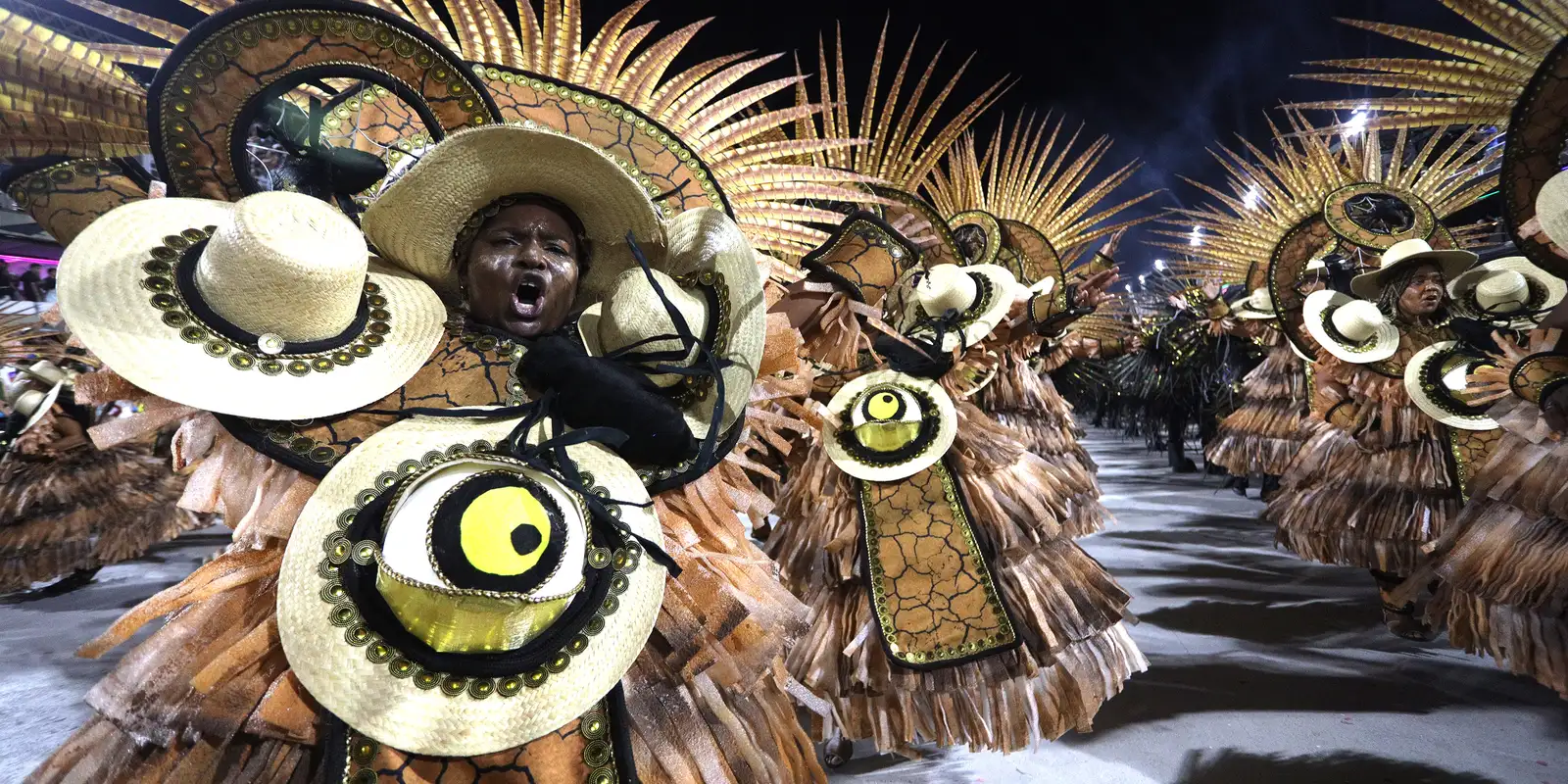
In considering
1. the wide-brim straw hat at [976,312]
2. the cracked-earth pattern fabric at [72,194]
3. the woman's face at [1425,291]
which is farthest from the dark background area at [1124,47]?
the cracked-earth pattern fabric at [72,194]

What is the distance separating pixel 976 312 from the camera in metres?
2.85

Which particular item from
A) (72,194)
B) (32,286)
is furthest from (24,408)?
(72,194)

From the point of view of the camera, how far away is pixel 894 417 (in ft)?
8.11

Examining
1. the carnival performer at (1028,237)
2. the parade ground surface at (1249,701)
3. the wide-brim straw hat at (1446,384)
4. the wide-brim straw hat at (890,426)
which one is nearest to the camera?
the parade ground surface at (1249,701)

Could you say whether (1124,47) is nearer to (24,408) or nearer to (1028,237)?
(1028,237)

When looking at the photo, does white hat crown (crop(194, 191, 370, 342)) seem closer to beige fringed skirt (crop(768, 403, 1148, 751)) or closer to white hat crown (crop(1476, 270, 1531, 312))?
beige fringed skirt (crop(768, 403, 1148, 751))

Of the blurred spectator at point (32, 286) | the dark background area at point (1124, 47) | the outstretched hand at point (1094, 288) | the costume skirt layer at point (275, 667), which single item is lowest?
the blurred spectator at point (32, 286)

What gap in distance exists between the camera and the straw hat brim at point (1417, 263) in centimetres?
343

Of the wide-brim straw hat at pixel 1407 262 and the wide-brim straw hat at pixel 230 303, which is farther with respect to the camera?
the wide-brim straw hat at pixel 1407 262

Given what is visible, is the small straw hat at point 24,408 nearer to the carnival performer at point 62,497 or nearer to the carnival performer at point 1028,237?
the carnival performer at point 62,497

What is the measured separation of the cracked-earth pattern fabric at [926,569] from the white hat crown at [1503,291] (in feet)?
8.55

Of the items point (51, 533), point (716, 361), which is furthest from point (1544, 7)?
point (51, 533)

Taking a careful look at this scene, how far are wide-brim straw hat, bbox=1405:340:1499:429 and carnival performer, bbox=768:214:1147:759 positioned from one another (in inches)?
80.6

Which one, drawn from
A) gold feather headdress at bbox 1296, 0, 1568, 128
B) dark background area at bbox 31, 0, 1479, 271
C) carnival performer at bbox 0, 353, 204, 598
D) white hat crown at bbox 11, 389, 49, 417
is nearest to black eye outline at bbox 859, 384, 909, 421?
gold feather headdress at bbox 1296, 0, 1568, 128
